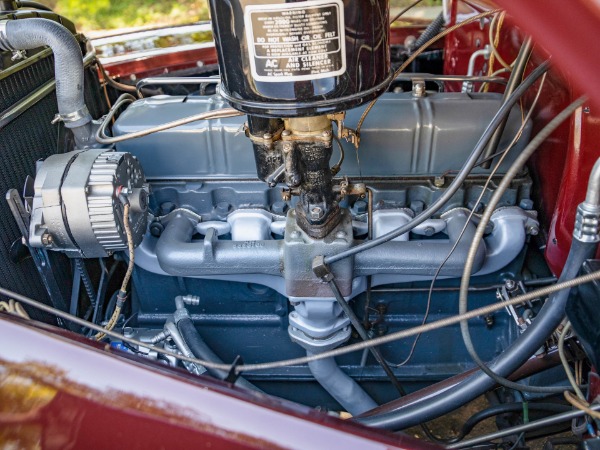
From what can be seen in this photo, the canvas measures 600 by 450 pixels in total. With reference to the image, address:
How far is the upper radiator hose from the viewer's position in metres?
1.32

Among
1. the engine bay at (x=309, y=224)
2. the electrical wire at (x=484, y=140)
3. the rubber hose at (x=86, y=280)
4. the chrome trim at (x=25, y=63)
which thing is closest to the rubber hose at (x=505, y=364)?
the engine bay at (x=309, y=224)

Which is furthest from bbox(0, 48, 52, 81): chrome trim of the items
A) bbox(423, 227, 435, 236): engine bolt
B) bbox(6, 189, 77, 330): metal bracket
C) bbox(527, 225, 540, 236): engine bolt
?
bbox(527, 225, 540, 236): engine bolt

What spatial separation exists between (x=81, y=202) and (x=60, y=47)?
0.39 meters

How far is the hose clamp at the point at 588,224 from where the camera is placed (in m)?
0.92

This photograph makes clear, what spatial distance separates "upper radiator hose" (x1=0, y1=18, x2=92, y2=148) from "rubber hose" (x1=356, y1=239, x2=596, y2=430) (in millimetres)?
1066

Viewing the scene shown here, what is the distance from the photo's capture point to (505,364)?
1.17 meters

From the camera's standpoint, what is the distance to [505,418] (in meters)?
1.61

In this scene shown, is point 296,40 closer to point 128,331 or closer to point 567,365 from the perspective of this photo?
point 567,365

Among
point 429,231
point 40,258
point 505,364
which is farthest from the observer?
point 429,231

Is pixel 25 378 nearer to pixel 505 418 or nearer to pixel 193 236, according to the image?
pixel 193 236

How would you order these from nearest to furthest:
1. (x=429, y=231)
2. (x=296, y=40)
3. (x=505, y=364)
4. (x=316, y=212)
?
(x=296, y=40) → (x=505, y=364) → (x=316, y=212) → (x=429, y=231)

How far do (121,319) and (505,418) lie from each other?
120cm

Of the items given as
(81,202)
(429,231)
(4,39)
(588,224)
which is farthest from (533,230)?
(4,39)

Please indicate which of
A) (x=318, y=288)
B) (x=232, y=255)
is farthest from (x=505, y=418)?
(x=232, y=255)
